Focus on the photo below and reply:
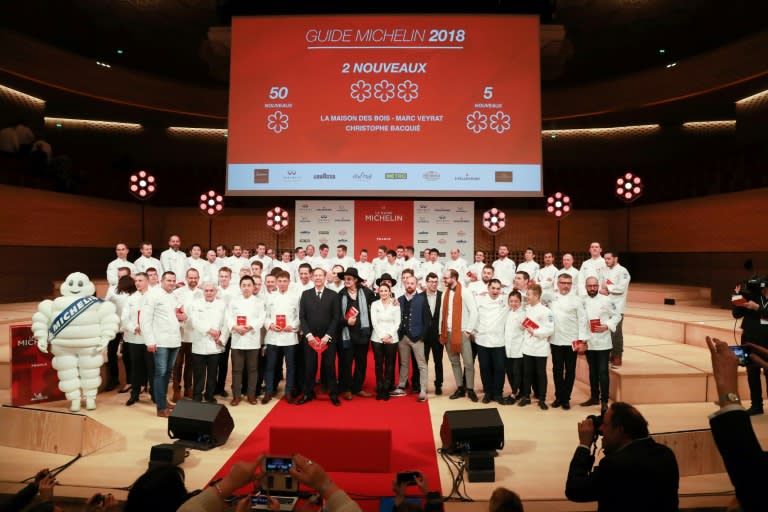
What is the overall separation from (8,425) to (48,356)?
4.08ft

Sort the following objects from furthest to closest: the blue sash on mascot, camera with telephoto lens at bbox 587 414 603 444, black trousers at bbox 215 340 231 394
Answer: black trousers at bbox 215 340 231 394 < the blue sash on mascot < camera with telephoto lens at bbox 587 414 603 444

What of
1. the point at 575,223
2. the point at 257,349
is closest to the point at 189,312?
the point at 257,349

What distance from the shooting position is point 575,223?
1376 cm

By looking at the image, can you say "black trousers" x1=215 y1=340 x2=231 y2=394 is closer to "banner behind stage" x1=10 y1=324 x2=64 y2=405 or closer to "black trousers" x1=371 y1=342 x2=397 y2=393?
"banner behind stage" x1=10 y1=324 x2=64 y2=405

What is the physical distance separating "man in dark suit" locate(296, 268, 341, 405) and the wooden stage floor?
0.62 metres

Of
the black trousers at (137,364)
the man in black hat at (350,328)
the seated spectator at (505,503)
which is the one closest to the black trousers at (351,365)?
the man in black hat at (350,328)

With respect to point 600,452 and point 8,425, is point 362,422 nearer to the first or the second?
point 600,452

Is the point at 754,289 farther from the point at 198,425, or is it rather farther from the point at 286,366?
the point at 198,425

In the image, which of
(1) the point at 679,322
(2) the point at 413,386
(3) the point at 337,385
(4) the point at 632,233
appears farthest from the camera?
(4) the point at 632,233

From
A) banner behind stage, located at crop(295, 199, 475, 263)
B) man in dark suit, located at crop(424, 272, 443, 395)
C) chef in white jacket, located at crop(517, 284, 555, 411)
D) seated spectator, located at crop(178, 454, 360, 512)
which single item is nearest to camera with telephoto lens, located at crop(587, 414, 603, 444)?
seated spectator, located at crop(178, 454, 360, 512)

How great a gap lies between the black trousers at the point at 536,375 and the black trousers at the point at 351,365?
6.32ft

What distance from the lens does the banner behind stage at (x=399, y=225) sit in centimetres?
1216

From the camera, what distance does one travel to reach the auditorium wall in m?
10.1

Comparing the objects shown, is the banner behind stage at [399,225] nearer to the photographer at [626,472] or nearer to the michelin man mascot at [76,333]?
the michelin man mascot at [76,333]
